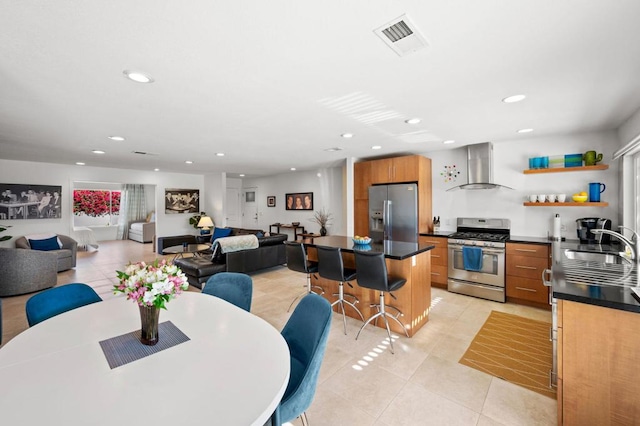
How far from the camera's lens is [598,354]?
1537 mm

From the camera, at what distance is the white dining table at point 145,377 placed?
3.03 feet

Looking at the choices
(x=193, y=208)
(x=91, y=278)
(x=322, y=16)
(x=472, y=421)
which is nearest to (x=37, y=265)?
(x=91, y=278)

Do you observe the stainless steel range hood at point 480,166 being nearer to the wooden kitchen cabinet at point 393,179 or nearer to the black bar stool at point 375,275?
the wooden kitchen cabinet at point 393,179

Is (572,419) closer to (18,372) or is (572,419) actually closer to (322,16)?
(322,16)

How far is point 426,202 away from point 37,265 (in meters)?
6.74

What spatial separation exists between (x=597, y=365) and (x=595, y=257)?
191 centimetres

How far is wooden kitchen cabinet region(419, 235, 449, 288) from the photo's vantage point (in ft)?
15.4

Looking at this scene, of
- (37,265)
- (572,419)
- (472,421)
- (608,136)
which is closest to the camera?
(572,419)

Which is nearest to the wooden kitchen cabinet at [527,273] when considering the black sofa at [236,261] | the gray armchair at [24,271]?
the black sofa at [236,261]

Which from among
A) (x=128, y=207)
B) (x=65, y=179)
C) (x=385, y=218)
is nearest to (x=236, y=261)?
(x=385, y=218)

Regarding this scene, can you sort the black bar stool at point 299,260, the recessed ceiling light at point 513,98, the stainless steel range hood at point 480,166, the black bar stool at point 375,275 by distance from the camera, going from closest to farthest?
1. the recessed ceiling light at point 513,98
2. the black bar stool at point 375,275
3. the black bar stool at point 299,260
4. the stainless steel range hood at point 480,166

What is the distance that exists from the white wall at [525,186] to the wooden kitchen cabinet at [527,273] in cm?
65

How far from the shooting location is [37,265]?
459 cm

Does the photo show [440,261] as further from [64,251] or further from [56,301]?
[64,251]
